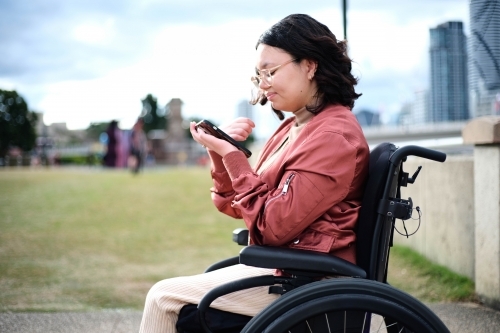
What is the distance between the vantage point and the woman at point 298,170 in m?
1.70

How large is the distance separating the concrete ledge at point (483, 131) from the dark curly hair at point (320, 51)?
177cm

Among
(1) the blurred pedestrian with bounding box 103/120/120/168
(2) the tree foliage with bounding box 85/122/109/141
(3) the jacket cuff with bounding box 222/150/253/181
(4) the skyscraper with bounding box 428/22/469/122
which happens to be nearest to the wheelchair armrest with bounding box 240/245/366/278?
(3) the jacket cuff with bounding box 222/150/253/181

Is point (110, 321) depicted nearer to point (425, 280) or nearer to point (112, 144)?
point (425, 280)

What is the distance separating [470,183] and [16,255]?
4844 millimetres

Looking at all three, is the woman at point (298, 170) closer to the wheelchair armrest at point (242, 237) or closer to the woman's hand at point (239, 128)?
the woman's hand at point (239, 128)

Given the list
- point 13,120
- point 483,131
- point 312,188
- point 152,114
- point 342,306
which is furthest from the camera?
point 152,114

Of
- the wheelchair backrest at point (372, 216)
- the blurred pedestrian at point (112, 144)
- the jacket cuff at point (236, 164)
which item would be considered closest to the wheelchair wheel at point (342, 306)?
the wheelchair backrest at point (372, 216)

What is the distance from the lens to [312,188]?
168 cm

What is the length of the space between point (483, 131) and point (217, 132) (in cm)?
219

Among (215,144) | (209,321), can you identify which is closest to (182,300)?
(209,321)

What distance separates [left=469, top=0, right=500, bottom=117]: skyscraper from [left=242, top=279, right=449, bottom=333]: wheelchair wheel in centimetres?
248

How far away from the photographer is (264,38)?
192 cm

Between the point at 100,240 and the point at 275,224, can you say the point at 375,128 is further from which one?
the point at 275,224

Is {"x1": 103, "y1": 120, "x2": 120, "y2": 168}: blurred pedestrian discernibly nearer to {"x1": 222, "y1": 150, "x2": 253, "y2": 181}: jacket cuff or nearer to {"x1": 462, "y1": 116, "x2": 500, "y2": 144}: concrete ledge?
{"x1": 462, "y1": 116, "x2": 500, "y2": 144}: concrete ledge
